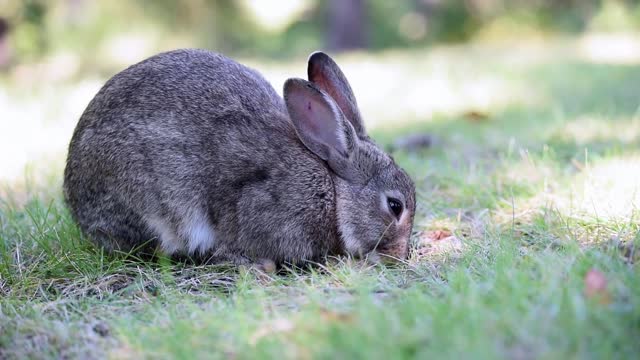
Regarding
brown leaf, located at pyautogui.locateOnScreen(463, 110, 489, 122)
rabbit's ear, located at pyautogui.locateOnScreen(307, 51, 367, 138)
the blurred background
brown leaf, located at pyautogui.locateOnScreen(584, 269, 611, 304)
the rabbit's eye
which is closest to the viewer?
brown leaf, located at pyautogui.locateOnScreen(584, 269, 611, 304)

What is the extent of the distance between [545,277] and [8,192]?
393cm

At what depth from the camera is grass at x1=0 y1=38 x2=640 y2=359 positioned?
2.65 metres

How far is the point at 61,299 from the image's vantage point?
12.3ft

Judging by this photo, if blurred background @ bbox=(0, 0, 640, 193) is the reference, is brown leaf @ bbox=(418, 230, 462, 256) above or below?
below

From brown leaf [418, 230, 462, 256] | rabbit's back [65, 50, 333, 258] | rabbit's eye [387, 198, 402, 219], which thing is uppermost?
rabbit's back [65, 50, 333, 258]

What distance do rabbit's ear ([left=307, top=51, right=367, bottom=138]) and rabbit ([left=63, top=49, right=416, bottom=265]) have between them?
279mm

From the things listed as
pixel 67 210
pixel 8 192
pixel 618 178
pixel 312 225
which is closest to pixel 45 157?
pixel 8 192

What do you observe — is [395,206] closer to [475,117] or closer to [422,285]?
[422,285]

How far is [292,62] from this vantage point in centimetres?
1470

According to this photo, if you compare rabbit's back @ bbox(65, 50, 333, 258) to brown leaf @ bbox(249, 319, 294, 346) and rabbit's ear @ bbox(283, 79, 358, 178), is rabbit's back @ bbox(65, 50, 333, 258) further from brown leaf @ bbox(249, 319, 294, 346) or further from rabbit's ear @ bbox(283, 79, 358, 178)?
brown leaf @ bbox(249, 319, 294, 346)

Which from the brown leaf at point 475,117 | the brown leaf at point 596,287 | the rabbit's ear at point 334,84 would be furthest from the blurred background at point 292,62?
the brown leaf at point 596,287

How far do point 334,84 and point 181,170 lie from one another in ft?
3.68

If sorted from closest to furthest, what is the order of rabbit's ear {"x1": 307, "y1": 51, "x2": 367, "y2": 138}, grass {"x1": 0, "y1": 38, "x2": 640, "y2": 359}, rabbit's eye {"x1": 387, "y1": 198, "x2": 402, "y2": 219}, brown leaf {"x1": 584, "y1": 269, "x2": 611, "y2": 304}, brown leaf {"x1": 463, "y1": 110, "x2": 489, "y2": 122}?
grass {"x1": 0, "y1": 38, "x2": 640, "y2": 359} → brown leaf {"x1": 584, "y1": 269, "x2": 611, "y2": 304} → rabbit's eye {"x1": 387, "y1": 198, "x2": 402, "y2": 219} → rabbit's ear {"x1": 307, "y1": 51, "x2": 367, "y2": 138} → brown leaf {"x1": 463, "y1": 110, "x2": 489, "y2": 122}

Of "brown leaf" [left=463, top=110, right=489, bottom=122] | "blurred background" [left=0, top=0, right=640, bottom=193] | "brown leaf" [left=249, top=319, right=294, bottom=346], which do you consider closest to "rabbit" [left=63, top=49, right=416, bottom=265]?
"brown leaf" [left=249, top=319, right=294, bottom=346]
